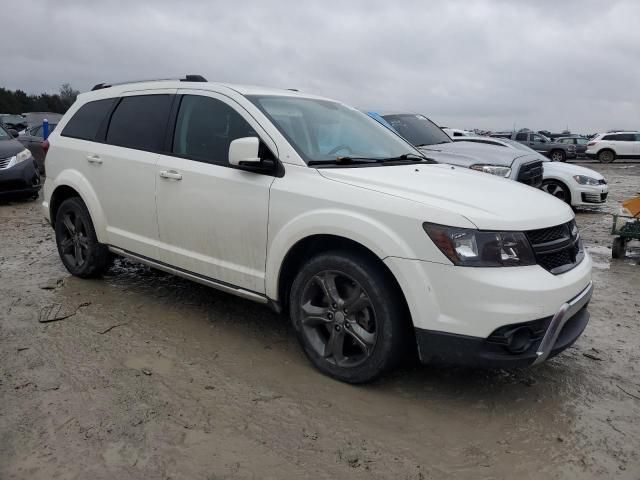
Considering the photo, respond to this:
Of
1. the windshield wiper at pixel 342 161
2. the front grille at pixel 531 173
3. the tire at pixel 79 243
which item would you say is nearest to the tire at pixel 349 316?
the windshield wiper at pixel 342 161

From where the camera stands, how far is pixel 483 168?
7.75 metres

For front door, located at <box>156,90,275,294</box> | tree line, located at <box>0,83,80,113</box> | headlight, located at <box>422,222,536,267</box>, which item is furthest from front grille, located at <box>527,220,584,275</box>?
tree line, located at <box>0,83,80,113</box>

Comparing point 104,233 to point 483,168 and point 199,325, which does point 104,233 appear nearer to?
point 199,325

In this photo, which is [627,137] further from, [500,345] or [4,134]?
[500,345]

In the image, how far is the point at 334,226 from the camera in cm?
328

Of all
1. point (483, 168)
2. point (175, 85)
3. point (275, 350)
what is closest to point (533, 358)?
point (275, 350)

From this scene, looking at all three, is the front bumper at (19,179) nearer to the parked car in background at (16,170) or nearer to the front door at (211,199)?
the parked car in background at (16,170)

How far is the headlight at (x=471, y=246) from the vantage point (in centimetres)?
293

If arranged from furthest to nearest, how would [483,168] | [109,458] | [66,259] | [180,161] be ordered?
[483,168], [66,259], [180,161], [109,458]

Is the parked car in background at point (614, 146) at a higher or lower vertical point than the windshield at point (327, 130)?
lower

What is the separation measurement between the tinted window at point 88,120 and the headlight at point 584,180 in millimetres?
8949

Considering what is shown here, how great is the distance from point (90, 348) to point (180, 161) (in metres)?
1.45

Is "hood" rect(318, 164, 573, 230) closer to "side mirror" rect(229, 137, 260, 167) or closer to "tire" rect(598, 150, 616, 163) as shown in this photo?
"side mirror" rect(229, 137, 260, 167)

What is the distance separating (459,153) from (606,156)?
2512 centimetres
